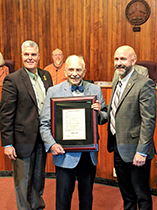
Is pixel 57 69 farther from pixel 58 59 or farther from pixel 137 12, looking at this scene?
pixel 137 12

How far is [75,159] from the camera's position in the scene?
1.86 m

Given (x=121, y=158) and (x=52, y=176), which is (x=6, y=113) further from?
(x=52, y=176)

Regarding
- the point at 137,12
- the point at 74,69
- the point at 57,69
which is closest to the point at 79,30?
the point at 137,12

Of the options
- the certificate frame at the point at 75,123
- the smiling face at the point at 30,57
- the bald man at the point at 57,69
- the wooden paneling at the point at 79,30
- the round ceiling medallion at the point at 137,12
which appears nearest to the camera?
the certificate frame at the point at 75,123

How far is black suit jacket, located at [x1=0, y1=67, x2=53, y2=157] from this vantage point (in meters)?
2.04

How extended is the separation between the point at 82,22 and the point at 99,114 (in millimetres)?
4711

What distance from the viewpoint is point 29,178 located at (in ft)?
7.20

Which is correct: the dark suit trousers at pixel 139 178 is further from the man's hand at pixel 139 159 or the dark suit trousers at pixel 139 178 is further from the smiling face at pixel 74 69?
the smiling face at pixel 74 69

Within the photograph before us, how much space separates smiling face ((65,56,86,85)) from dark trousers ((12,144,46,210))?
70 cm

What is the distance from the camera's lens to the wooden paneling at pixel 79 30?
584 centimetres

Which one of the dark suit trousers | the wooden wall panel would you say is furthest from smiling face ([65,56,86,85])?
the wooden wall panel

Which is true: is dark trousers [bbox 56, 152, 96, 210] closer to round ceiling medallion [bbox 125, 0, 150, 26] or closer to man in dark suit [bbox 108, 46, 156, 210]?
man in dark suit [bbox 108, 46, 156, 210]

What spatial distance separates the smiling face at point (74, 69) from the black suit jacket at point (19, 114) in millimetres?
396

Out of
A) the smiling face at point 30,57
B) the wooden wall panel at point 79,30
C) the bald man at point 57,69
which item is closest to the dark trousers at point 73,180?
the smiling face at point 30,57
